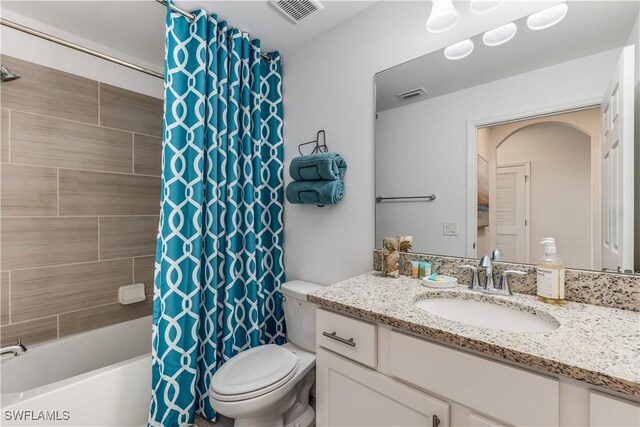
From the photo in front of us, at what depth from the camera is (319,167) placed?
63.4 inches

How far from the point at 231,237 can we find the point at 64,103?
142 cm

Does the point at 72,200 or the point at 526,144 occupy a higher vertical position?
the point at 526,144

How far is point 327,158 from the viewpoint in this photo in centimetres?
159

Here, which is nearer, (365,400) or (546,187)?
(365,400)

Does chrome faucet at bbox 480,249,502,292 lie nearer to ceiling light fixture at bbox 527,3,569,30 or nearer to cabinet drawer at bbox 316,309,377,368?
cabinet drawer at bbox 316,309,377,368

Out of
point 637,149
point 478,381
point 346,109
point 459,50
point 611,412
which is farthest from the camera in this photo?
point 346,109

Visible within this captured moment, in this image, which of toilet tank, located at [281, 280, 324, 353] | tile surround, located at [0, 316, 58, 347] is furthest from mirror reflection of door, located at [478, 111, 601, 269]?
tile surround, located at [0, 316, 58, 347]

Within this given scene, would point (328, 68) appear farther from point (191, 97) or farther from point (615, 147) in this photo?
point (615, 147)

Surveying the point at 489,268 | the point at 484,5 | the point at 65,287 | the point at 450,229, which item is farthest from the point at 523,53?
the point at 65,287

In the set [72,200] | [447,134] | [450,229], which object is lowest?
[450,229]

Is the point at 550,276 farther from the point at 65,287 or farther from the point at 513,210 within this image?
the point at 65,287

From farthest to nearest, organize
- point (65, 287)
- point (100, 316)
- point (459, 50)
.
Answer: point (100, 316) → point (65, 287) → point (459, 50)

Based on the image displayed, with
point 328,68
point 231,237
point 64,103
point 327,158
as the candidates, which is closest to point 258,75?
point 328,68

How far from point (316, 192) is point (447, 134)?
0.74 m
